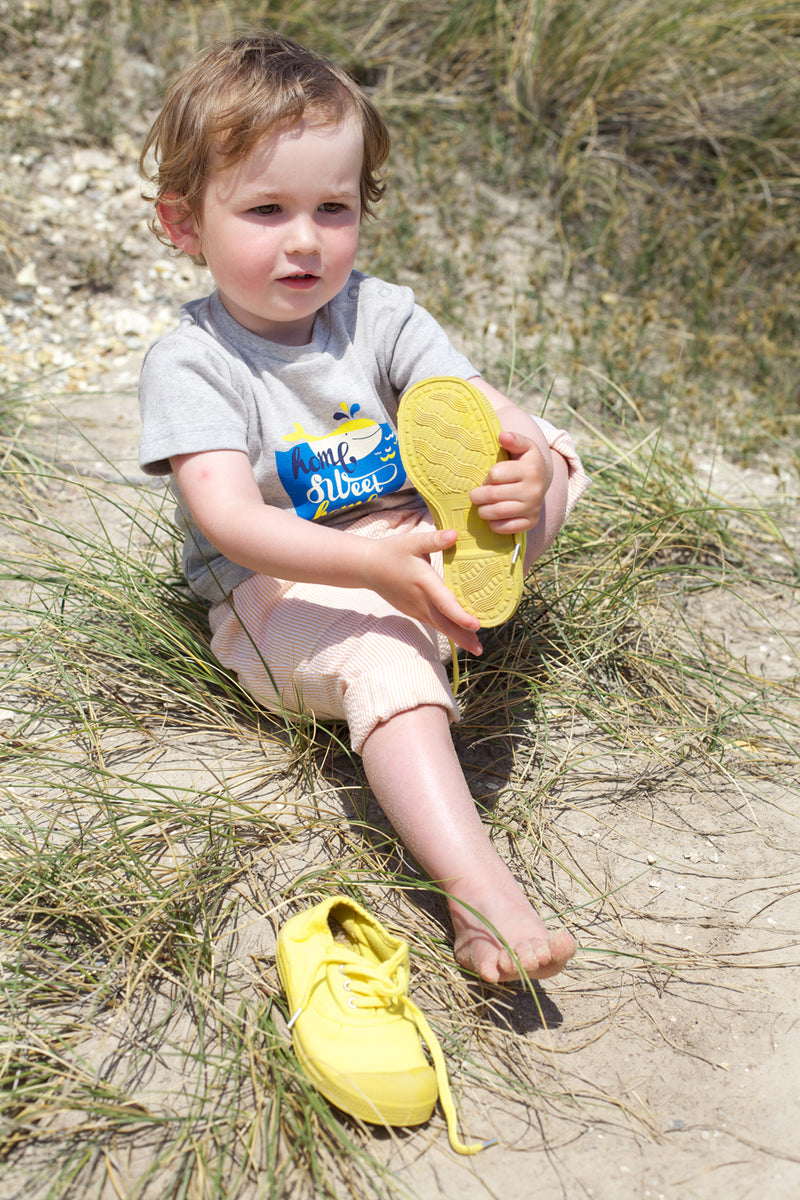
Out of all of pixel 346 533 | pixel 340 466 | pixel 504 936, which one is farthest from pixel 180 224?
pixel 504 936

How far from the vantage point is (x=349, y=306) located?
188 centimetres

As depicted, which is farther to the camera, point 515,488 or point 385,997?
point 515,488

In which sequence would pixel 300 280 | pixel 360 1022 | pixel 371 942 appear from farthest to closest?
pixel 300 280
pixel 371 942
pixel 360 1022

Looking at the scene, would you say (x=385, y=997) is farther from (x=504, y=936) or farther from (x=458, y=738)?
(x=458, y=738)

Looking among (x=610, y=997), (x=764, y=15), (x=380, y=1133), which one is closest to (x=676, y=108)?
(x=764, y=15)

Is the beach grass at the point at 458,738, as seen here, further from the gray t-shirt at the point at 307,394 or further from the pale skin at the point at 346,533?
the gray t-shirt at the point at 307,394

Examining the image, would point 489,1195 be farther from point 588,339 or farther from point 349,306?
point 588,339

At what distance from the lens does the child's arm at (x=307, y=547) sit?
143cm

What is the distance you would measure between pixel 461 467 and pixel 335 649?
0.34 m

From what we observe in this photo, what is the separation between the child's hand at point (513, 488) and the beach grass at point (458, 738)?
50cm

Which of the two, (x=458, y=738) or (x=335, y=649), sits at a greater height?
(x=335, y=649)

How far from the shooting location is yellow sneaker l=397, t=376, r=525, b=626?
1.50 metres

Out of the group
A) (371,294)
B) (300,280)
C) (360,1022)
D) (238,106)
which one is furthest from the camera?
(371,294)

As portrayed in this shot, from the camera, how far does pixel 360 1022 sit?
128 cm
